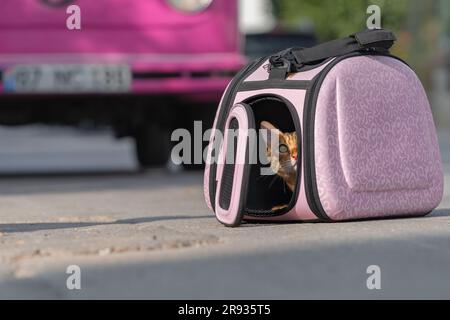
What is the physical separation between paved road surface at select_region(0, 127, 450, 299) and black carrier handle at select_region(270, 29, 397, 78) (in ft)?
2.10

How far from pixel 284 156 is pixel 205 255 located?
3.47 feet

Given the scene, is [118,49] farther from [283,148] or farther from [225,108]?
[283,148]

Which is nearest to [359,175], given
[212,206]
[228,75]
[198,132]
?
[212,206]

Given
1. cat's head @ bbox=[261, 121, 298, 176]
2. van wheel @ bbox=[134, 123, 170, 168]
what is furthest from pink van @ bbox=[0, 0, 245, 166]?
cat's head @ bbox=[261, 121, 298, 176]

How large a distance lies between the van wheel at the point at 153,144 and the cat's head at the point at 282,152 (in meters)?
4.30

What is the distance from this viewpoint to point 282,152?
15.8 feet

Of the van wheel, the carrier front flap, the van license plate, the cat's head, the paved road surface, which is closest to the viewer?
the paved road surface

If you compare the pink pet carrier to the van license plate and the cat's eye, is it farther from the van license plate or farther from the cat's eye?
the van license plate

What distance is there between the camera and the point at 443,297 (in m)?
3.19

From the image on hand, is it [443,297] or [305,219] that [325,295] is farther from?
[305,219]

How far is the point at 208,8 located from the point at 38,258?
4614mm

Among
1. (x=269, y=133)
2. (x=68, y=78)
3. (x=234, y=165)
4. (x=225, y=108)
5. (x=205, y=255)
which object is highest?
(x=68, y=78)

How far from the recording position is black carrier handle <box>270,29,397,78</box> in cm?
476

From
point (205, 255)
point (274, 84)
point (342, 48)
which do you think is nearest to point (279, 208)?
point (274, 84)
